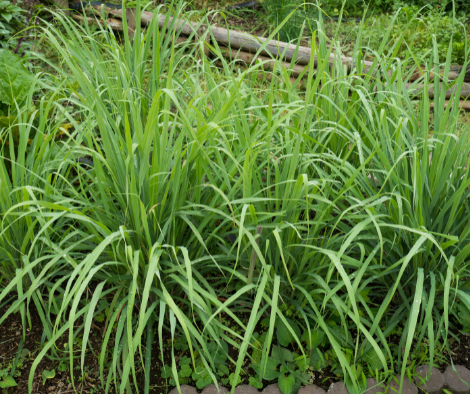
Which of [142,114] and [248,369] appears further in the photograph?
[142,114]

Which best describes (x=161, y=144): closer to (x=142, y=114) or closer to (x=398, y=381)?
(x=142, y=114)

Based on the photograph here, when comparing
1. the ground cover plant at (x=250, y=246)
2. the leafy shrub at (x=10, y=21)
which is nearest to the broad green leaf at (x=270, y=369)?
the ground cover plant at (x=250, y=246)

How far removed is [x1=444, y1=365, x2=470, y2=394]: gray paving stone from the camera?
1.54 m

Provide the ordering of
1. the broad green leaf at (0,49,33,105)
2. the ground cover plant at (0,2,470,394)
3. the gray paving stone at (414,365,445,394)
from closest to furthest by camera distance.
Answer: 1. the ground cover plant at (0,2,470,394)
2. the gray paving stone at (414,365,445,394)
3. the broad green leaf at (0,49,33,105)

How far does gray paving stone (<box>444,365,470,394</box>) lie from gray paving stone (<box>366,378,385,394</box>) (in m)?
0.24

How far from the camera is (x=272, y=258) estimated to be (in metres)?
1.61

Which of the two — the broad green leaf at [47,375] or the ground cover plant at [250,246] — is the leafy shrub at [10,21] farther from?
the broad green leaf at [47,375]

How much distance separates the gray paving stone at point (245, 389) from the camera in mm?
1501

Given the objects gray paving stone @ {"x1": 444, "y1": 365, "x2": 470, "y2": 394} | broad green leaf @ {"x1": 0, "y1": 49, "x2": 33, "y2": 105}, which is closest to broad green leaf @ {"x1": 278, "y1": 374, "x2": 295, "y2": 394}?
gray paving stone @ {"x1": 444, "y1": 365, "x2": 470, "y2": 394}

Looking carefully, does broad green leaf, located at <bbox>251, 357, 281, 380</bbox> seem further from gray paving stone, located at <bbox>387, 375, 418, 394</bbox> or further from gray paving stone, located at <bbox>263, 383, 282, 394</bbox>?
gray paving stone, located at <bbox>387, 375, 418, 394</bbox>

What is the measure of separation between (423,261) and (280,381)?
25.0 inches

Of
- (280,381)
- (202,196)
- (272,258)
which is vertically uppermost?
(202,196)

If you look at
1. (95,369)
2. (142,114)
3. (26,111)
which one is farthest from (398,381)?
(26,111)

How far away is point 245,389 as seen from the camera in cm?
151
